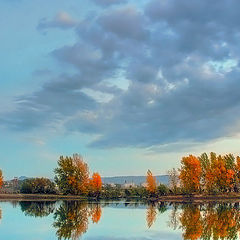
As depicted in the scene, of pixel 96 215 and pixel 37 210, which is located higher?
pixel 37 210

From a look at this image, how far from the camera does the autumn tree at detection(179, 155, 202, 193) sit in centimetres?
7525

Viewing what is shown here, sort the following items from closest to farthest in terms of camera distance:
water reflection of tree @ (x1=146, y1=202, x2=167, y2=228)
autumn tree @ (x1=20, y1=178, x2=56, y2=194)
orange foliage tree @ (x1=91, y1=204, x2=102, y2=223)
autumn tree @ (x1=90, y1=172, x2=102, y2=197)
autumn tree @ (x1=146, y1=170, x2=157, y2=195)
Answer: water reflection of tree @ (x1=146, y1=202, x2=167, y2=228), orange foliage tree @ (x1=91, y1=204, x2=102, y2=223), autumn tree @ (x1=146, y1=170, x2=157, y2=195), autumn tree @ (x1=90, y1=172, x2=102, y2=197), autumn tree @ (x1=20, y1=178, x2=56, y2=194)

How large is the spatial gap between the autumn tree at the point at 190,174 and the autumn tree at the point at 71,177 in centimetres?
2212

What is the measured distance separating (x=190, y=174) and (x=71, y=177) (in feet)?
86.1

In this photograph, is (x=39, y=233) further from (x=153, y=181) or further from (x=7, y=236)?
(x=153, y=181)

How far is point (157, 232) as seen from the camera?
971 inches

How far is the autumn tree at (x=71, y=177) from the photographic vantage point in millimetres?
83312

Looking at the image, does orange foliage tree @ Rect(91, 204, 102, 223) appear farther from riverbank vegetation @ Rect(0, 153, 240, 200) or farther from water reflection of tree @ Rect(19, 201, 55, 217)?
riverbank vegetation @ Rect(0, 153, 240, 200)

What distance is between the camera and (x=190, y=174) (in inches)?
2977

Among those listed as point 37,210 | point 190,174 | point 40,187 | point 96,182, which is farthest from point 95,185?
point 37,210

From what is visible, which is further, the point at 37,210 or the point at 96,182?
the point at 96,182

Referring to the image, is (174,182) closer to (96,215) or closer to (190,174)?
(190,174)

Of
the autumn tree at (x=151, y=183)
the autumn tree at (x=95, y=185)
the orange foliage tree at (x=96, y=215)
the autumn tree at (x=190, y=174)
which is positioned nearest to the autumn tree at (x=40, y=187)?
the autumn tree at (x=95, y=185)

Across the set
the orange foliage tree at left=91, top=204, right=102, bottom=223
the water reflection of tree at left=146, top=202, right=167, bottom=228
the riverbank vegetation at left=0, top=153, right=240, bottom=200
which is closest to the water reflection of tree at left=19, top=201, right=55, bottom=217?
the orange foliage tree at left=91, top=204, right=102, bottom=223
